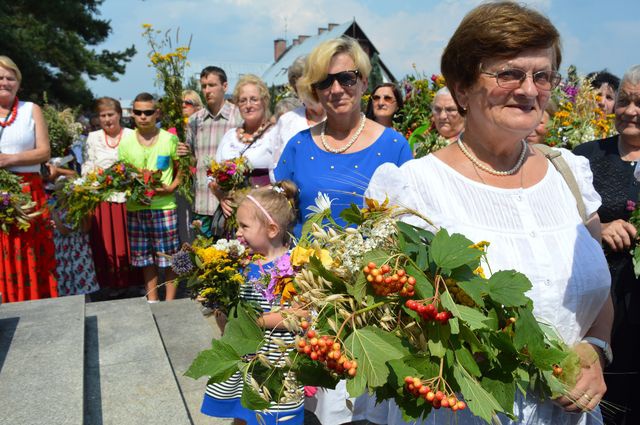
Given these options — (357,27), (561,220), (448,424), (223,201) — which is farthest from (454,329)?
(357,27)

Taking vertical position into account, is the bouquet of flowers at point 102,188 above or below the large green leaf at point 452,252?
below

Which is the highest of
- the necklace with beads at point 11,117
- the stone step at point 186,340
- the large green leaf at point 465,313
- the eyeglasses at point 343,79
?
the eyeglasses at point 343,79

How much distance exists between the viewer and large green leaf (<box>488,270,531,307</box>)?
134 cm

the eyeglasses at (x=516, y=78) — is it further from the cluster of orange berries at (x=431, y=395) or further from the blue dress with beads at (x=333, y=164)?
the blue dress with beads at (x=333, y=164)

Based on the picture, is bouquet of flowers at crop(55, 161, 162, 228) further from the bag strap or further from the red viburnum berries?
the red viburnum berries

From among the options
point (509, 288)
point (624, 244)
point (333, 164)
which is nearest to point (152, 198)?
point (333, 164)

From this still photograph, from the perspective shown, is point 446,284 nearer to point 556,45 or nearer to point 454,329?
point 454,329

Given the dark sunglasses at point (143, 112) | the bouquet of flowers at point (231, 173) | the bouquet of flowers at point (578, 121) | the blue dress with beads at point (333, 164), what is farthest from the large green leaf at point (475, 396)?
the dark sunglasses at point (143, 112)

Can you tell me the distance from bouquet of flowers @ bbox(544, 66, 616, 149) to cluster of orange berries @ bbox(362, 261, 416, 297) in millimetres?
3652

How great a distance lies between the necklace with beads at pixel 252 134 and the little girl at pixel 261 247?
79.2 inches

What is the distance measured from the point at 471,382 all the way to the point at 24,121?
4491 mm

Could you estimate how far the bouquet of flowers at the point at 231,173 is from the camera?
4832 millimetres

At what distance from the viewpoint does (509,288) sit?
4.47ft

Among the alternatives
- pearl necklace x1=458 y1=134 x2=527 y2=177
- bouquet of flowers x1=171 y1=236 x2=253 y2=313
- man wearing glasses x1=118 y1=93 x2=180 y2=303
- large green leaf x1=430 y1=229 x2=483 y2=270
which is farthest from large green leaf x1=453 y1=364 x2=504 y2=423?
man wearing glasses x1=118 y1=93 x2=180 y2=303
